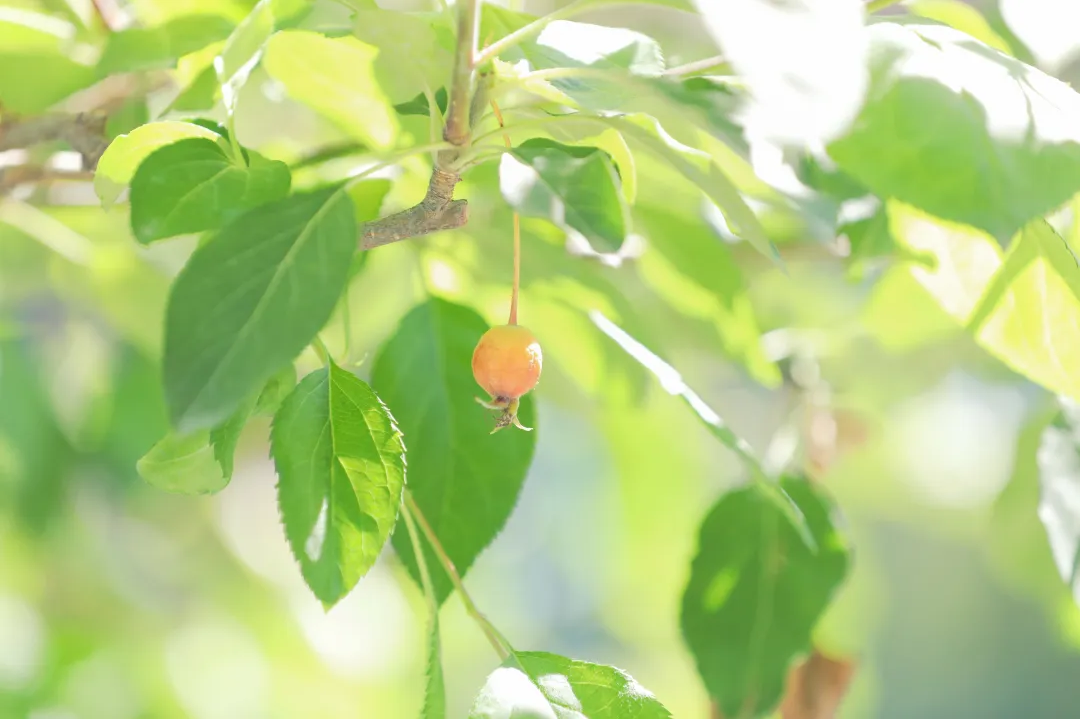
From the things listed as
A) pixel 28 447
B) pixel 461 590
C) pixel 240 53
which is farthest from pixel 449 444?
pixel 28 447

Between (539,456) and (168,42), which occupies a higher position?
(168,42)

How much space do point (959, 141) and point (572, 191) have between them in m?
0.10

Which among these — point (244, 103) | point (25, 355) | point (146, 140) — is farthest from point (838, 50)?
point (25, 355)

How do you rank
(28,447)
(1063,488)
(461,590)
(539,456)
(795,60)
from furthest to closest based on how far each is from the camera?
(539,456)
(28,447)
(1063,488)
(461,590)
(795,60)

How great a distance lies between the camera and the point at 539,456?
4.52ft

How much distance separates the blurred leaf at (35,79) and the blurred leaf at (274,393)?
159 millimetres

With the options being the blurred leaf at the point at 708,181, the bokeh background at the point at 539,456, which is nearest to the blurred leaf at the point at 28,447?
the bokeh background at the point at 539,456

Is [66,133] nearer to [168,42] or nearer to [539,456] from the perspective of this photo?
[168,42]

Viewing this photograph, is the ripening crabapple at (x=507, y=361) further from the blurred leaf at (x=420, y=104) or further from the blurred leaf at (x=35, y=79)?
the blurred leaf at (x=35, y=79)

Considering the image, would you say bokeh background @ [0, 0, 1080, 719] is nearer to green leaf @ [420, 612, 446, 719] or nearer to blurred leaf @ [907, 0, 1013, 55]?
blurred leaf @ [907, 0, 1013, 55]

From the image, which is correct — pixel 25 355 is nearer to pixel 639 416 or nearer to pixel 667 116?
pixel 639 416

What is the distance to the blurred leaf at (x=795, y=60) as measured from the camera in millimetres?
206

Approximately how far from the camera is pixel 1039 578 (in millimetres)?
572

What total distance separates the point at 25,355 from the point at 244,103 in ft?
1.27
